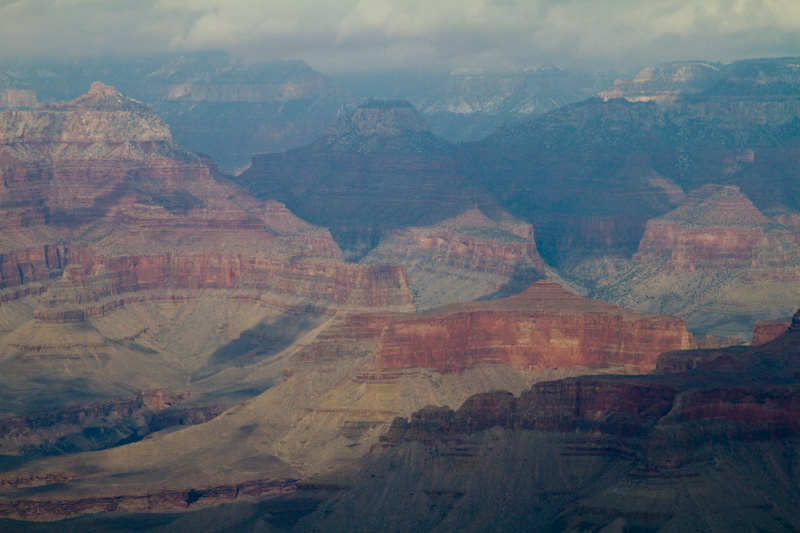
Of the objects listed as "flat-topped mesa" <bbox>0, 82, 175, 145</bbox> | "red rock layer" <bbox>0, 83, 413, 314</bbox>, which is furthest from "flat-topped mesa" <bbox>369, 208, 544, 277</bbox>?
"flat-topped mesa" <bbox>0, 82, 175, 145</bbox>

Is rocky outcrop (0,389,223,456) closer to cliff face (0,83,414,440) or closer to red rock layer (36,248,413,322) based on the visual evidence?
cliff face (0,83,414,440)

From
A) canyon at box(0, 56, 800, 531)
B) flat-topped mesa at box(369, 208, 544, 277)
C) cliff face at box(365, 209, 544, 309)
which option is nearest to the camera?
canyon at box(0, 56, 800, 531)

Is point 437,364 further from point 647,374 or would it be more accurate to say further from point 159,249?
point 159,249

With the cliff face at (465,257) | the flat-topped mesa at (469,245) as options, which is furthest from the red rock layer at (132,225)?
the flat-topped mesa at (469,245)

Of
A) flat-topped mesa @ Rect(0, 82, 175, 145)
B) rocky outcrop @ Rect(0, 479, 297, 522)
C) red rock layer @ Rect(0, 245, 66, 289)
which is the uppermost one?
flat-topped mesa @ Rect(0, 82, 175, 145)

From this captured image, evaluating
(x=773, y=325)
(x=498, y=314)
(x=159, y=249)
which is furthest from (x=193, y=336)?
(x=773, y=325)

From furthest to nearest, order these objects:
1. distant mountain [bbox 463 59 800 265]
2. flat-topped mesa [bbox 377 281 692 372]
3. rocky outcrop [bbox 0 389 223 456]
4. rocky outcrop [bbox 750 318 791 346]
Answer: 1. distant mountain [bbox 463 59 800 265]
2. rocky outcrop [bbox 0 389 223 456]
3. flat-topped mesa [bbox 377 281 692 372]
4. rocky outcrop [bbox 750 318 791 346]

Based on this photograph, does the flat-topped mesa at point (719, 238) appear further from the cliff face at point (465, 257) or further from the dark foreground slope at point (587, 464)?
the dark foreground slope at point (587, 464)
